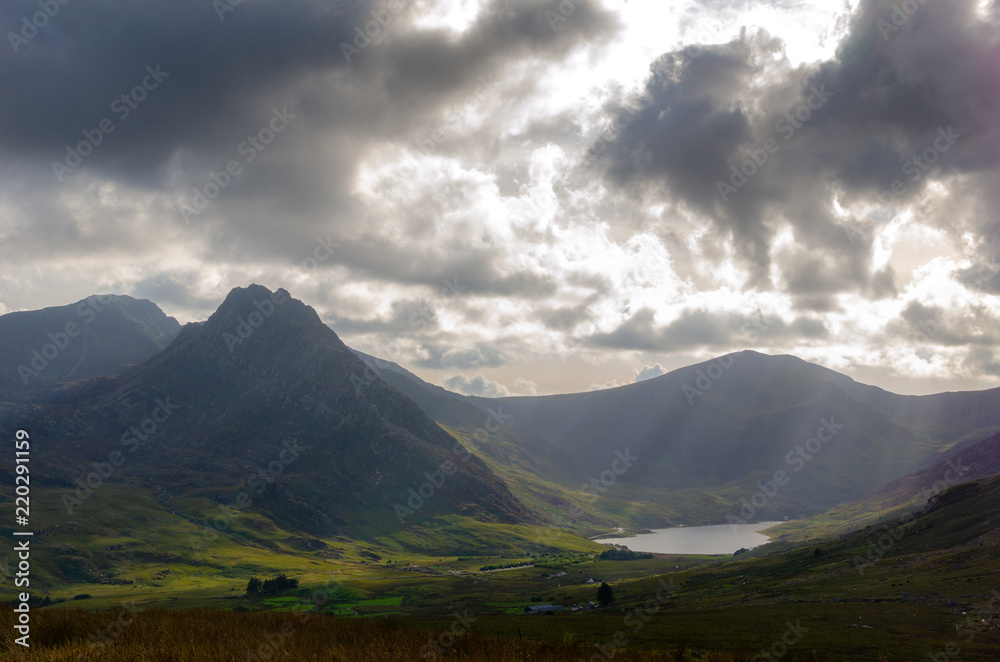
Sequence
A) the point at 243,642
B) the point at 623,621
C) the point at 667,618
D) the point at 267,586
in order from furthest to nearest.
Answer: the point at 267,586 → the point at 667,618 → the point at 623,621 → the point at 243,642

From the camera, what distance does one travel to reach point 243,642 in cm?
1845

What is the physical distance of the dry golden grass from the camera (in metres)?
17.2

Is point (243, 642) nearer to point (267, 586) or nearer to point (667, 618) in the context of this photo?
point (667, 618)

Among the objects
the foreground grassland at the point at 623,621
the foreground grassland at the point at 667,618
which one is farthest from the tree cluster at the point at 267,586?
the foreground grassland at the point at 623,621

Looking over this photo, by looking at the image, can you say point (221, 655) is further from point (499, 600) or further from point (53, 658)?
point (499, 600)

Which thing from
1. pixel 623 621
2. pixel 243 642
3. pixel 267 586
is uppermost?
pixel 243 642

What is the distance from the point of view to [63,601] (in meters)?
192

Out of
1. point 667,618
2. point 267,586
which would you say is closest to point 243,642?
point 667,618

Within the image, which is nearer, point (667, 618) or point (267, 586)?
point (667, 618)

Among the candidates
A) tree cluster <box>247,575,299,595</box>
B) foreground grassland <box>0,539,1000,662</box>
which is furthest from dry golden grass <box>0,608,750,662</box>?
tree cluster <box>247,575,299,595</box>

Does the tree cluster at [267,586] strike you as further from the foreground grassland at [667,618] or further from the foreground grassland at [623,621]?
the foreground grassland at [623,621]

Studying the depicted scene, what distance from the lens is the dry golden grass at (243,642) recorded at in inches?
675

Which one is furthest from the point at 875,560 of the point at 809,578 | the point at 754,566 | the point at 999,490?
the point at 999,490

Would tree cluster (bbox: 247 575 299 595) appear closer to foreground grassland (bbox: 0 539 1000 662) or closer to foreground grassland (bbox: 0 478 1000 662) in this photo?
foreground grassland (bbox: 0 478 1000 662)
